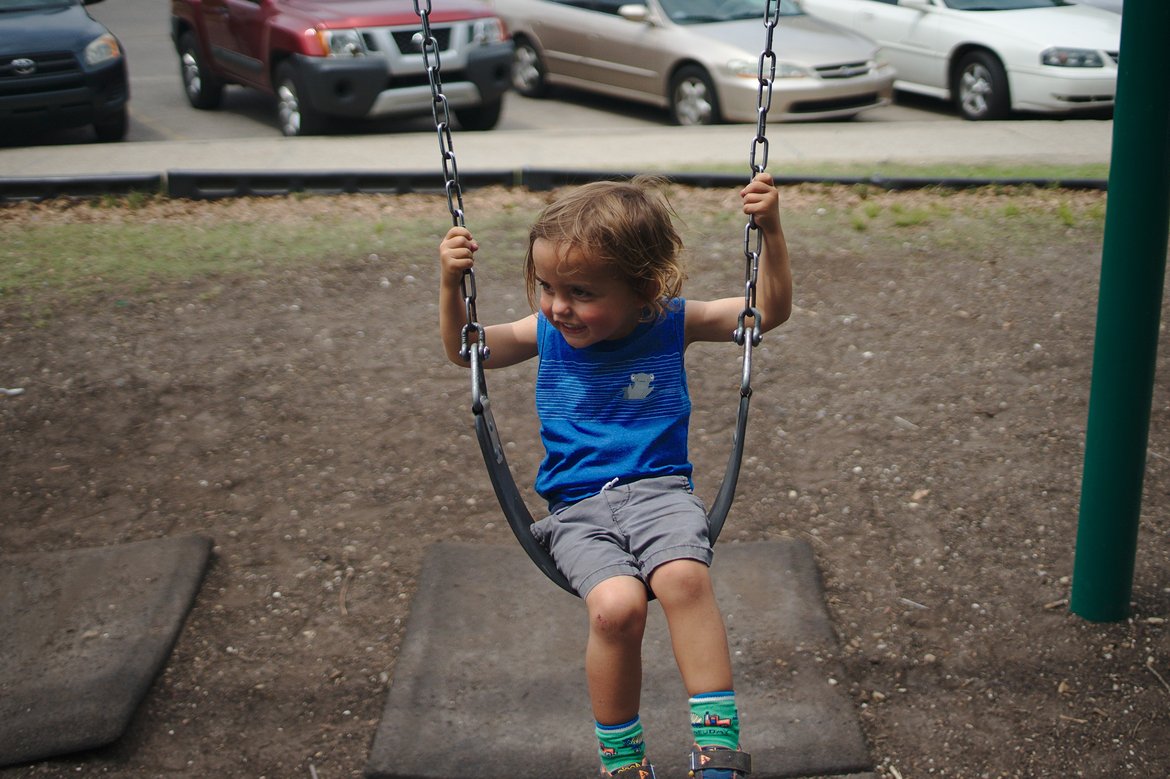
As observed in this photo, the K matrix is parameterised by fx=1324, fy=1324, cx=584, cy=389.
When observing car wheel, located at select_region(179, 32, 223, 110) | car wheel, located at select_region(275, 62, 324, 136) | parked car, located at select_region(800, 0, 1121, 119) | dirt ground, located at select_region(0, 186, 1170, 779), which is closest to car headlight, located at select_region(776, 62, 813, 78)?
parked car, located at select_region(800, 0, 1121, 119)

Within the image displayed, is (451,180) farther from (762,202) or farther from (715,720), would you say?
(715,720)

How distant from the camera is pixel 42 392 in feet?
16.9

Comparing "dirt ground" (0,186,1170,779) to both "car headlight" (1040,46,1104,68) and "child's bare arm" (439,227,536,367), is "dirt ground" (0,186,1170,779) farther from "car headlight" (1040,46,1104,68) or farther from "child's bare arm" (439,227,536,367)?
"car headlight" (1040,46,1104,68)

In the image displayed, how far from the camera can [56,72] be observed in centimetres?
946

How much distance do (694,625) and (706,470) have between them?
210 cm

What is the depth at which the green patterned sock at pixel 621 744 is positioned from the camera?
95.8 inches

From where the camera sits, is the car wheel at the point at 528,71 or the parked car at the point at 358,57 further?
the car wheel at the point at 528,71

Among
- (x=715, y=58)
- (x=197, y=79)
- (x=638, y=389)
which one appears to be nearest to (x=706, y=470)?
(x=638, y=389)

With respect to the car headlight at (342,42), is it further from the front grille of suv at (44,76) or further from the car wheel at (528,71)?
the car wheel at (528,71)

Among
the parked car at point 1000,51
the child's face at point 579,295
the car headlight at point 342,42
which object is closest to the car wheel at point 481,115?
the car headlight at point 342,42

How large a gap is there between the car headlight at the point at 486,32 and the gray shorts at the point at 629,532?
25.7ft

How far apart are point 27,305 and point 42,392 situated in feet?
3.27

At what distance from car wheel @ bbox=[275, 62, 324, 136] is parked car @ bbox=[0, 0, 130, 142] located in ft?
3.81

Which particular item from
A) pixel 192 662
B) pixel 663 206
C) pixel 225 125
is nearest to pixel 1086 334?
pixel 663 206
